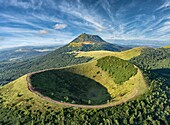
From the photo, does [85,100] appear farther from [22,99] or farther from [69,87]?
[22,99]

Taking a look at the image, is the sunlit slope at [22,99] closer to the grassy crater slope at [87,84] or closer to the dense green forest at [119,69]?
the grassy crater slope at [87,84]

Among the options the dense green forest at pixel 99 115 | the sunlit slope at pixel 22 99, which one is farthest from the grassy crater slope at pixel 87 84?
the dense green forest at pixel 99 115

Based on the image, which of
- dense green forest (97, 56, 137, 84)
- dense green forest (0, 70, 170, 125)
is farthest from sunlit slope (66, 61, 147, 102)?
dense green forest (0, 70, 170, 125)

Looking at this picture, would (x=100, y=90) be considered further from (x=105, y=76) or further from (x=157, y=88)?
(x=157, y=88)

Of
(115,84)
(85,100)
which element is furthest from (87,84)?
(85,100)

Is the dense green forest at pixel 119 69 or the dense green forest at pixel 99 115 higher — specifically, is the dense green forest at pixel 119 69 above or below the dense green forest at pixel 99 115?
above

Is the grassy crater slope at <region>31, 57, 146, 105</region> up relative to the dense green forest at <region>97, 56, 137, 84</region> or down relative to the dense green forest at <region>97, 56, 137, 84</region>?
down

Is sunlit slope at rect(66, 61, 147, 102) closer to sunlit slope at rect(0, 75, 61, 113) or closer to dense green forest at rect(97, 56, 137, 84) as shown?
dense green forest at rect(97, 56, 137, 84)

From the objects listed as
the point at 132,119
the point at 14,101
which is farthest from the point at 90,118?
the point at 14,101
